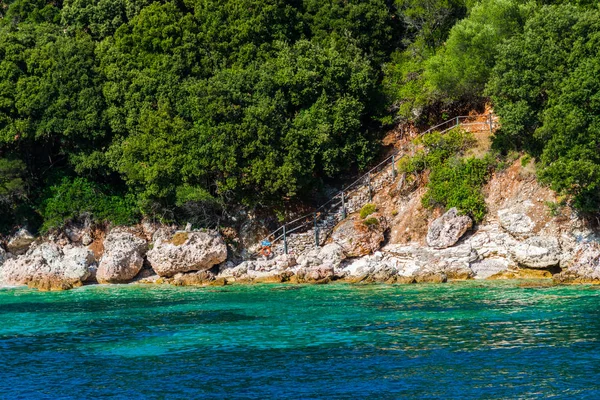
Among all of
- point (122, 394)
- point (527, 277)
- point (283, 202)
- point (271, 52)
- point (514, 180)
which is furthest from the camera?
point (271, 52)

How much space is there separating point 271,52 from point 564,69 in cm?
2049

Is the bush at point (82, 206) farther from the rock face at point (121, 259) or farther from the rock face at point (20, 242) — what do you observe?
the rock face at point (121, 259)

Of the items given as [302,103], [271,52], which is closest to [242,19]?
[271,52]

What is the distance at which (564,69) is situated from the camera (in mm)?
40562

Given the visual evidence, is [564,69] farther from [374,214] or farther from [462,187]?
[374,214]

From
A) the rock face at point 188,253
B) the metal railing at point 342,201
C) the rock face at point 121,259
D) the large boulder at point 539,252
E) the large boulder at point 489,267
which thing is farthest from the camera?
the metal railing at point 342,201

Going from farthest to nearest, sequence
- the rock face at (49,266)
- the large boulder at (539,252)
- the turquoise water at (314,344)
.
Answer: the rock face at (49,266) < the large boulder at (539,252) < the turquoise water at (314,344)

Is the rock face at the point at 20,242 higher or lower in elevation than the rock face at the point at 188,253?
higher

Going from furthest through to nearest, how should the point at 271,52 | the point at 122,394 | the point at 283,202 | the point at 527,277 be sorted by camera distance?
the point at 271,52 → the point at 283,202 → the point at 527,277 → the point at 122,394

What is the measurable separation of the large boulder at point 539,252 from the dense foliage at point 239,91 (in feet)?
13.1

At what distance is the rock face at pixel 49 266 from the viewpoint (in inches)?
1832

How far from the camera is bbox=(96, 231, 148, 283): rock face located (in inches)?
1812

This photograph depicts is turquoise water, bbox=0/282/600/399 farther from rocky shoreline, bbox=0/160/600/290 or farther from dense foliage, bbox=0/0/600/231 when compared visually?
dense foliage, bbox=0/0/600/231

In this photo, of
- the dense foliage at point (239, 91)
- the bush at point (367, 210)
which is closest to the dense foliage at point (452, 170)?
the dense foliage at point (239, 91)
